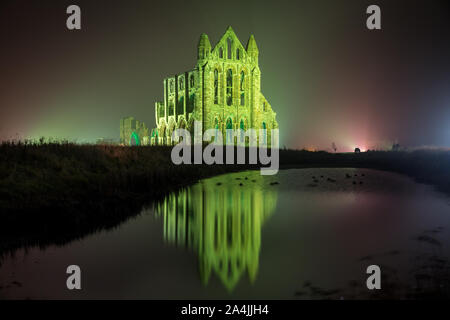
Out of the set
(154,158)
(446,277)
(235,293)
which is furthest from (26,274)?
(154,158)

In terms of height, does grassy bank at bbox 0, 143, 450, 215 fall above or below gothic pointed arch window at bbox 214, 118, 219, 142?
below

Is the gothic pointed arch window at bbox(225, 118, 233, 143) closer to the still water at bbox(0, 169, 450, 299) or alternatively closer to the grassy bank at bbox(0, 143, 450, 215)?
the grassy bank at bbox(0, 143, 450, 215)

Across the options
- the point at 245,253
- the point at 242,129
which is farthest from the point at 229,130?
the point at 245,253

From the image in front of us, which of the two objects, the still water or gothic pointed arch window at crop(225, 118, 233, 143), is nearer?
the still water

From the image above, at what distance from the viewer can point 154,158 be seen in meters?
29.3

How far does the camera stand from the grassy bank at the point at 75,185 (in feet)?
39.5

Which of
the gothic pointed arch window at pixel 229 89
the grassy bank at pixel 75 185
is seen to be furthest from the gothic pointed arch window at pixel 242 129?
the grassy bank at pixel 75 185

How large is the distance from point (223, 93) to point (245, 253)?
53684 millimetres

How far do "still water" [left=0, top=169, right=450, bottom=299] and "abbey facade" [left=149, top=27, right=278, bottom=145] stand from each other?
1746 inches

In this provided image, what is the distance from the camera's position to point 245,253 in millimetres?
10609

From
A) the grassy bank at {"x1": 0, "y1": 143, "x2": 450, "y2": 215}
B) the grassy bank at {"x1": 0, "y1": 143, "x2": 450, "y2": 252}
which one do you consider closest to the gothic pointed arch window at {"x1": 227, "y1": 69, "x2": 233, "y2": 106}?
the grassy bank at {"x1": 0, "y1": 143, "x2": 450, "y2": 215}

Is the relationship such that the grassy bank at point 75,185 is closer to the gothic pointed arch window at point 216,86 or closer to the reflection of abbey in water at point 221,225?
the reflection of abbey in water at point 221,225

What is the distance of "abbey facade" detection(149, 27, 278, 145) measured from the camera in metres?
60.8

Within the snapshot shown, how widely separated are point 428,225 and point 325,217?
3.53 meters
